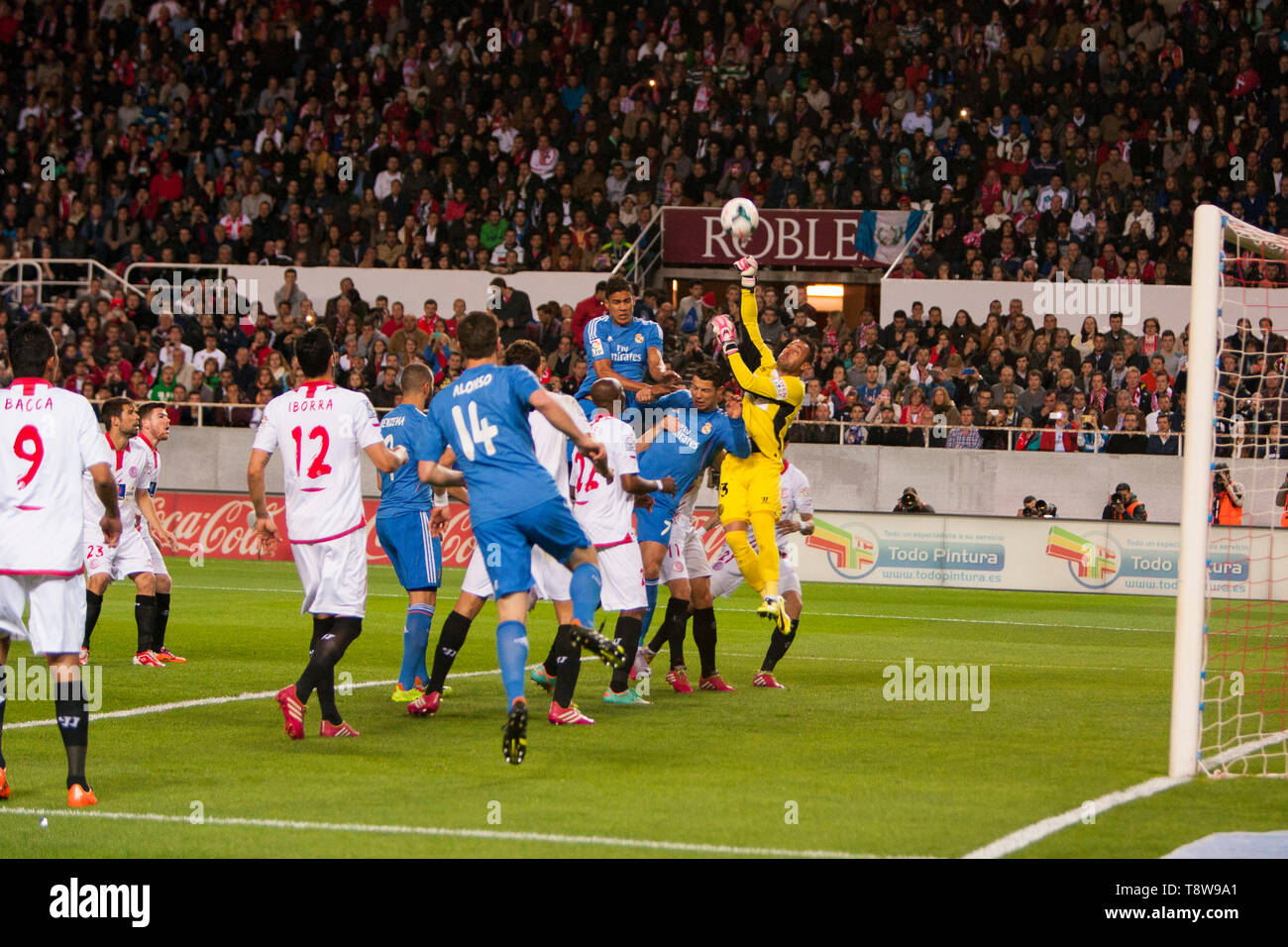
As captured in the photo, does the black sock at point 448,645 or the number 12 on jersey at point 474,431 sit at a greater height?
the number 12 on jersey at point 474,431

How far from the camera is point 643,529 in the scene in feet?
36.0

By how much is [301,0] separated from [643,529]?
2634 centimetres

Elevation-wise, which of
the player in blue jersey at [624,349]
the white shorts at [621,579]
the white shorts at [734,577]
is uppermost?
the player in blue jersey at [624,349]

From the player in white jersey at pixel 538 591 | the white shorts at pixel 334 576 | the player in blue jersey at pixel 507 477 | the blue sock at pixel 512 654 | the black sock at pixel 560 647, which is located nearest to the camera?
the blue sock at pixel 512 654

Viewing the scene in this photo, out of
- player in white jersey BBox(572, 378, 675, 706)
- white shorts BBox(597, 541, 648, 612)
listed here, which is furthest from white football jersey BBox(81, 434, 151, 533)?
white shorts BBox(597, 541, 648, 612)

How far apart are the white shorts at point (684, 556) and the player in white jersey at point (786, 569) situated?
68 cm

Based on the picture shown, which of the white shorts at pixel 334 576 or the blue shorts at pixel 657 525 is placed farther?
the blue shorts at pixel 657 525

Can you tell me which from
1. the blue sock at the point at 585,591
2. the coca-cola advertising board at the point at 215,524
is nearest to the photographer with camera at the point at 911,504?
the coca-cola advertising board at the point at 215,524

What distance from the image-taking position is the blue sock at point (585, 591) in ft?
28.0

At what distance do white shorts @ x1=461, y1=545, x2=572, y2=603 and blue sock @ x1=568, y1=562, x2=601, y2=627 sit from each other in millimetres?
682

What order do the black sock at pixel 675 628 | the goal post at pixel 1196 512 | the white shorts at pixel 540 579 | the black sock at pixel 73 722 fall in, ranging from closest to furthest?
1. the black sock at pixel 73 722
2. the goal post at pixel 1196 512
3. the white shorts at pixel 540 579
4. the black sock at pixel 675 628

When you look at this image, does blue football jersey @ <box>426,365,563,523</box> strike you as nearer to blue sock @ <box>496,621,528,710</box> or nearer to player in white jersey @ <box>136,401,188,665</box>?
blue sock @ <box>496,621,528,710</box>

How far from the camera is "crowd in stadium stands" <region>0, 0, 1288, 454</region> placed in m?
24.9

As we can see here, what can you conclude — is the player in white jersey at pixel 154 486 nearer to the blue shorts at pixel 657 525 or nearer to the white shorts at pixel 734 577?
the blue shorts at pixel 657 525
